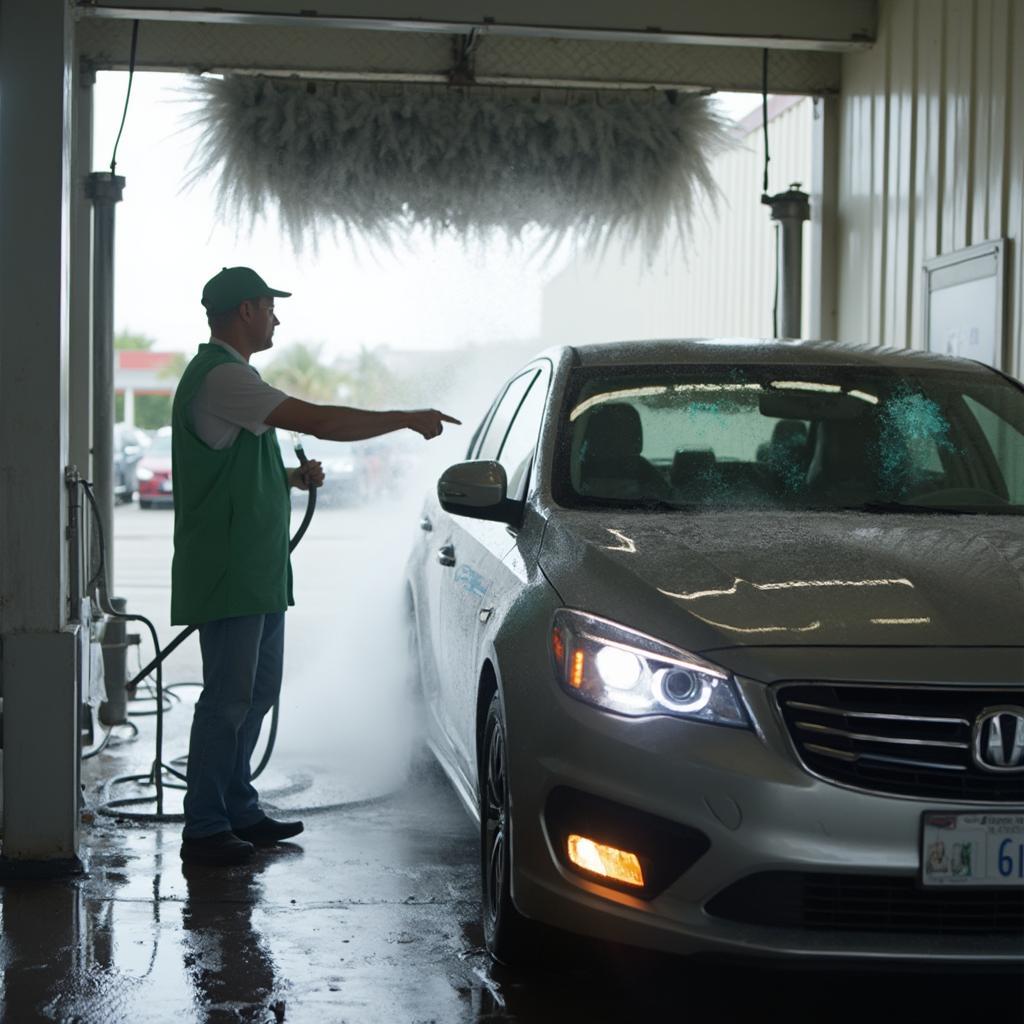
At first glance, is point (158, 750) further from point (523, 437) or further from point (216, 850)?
point (523, 437)

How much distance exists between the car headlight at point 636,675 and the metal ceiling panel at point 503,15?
3.91m

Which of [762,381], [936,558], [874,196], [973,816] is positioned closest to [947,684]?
[973,816]

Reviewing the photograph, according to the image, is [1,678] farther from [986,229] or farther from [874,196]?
[874,196]

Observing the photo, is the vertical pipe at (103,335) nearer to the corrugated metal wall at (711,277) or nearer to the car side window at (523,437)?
the corrugated metal wall at (711,277)

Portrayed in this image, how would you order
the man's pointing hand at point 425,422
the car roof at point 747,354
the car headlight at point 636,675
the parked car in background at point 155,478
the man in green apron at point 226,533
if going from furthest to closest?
the parked car in background at point 155,478 → the man in green apron at point 226,533 → the man's pointing hand at point 425,422 → the car roof at point 747,354 → the car headlight at point 636,675

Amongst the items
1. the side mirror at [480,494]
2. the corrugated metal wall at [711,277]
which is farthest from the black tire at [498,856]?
the corrugated metal wall at [711,277]

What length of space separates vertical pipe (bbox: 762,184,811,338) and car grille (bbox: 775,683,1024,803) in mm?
4902

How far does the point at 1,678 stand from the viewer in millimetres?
4477

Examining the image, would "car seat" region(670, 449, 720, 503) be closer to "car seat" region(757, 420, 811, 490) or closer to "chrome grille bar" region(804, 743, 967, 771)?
"car seat" region(757, 420, 811, 490)

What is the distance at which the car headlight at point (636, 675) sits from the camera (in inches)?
114

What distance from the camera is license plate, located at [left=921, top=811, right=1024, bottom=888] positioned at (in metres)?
2.76

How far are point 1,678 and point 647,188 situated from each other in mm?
4541

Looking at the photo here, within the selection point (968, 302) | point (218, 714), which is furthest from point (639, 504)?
point (968, 302)

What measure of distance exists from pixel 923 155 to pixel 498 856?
4.29m
